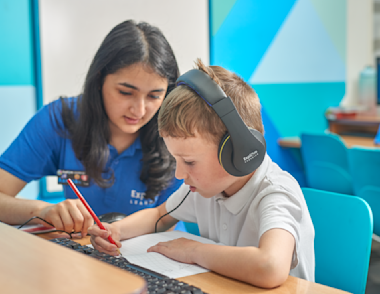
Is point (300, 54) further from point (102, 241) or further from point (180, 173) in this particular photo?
point (102, 241)

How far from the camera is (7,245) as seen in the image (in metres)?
0.45

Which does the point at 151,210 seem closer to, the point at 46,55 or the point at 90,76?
the point at 90,76

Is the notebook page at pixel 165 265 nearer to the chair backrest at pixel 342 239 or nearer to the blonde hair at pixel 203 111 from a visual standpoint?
the blonde hair at pixel 203 111

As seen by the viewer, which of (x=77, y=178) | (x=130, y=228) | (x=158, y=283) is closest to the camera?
(x=158, y=283)

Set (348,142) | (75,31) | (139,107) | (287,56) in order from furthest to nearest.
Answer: (287,56) → (348,142) → (75,31) → (139,107)

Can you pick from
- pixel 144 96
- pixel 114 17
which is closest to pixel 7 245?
pixel 144 96

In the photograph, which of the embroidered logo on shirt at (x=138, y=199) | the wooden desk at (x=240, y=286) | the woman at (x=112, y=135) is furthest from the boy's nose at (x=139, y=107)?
the wooden desk at (x=240, y=286)

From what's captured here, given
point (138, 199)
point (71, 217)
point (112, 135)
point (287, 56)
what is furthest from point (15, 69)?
point (287, 56)

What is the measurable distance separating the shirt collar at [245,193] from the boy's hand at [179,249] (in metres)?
0.14

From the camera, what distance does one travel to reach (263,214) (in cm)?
80

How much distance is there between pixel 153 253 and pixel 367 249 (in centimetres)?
47

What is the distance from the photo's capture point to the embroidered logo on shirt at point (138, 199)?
1.32 metres

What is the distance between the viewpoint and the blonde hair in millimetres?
824

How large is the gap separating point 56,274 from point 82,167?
3.26 ft
